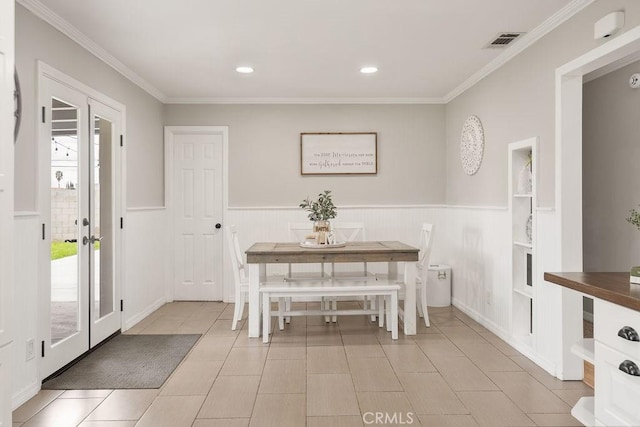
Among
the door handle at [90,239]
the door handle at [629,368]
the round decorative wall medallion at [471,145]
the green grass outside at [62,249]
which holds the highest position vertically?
the round decorative wall medallion at [471,145]

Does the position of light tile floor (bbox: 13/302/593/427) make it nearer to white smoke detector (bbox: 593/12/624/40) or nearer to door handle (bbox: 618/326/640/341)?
door handle (bbox: 618/326/640/341)

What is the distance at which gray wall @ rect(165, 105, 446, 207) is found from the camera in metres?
5.84

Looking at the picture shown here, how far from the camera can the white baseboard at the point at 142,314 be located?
180 inches

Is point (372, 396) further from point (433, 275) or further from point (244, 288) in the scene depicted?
point (433, 275)

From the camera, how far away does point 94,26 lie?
348cm

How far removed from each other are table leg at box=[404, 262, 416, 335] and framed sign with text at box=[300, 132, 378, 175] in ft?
6.12

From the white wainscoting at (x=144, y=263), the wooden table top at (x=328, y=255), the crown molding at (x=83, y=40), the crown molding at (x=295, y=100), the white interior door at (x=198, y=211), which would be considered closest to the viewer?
the crown molding at (x=83, y=40)

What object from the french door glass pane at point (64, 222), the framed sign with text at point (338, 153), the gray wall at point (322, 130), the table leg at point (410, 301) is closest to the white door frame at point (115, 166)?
the french door glass pane at point (64, 222)

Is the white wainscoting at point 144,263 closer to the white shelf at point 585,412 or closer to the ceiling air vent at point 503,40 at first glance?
the ceiling air vent at point 503,40

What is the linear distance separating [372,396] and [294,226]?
2.81 meters

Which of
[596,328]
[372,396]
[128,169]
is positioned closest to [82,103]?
[128,169]

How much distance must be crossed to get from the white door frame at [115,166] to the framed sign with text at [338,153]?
84.7 inches

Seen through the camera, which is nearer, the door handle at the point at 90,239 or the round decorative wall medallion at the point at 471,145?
the door handle at the point at 90,239


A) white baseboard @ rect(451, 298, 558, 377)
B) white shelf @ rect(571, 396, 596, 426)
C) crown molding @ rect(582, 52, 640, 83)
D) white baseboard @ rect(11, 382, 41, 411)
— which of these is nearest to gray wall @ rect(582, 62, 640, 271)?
crown molding @ rect(582, 52, 640, 83)
